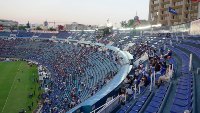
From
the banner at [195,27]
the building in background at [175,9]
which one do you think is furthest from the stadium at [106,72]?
the building in background at [175,9]

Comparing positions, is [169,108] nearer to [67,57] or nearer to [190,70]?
[190,70]

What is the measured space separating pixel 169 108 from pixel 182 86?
2.75m

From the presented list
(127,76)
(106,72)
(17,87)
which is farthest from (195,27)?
(17,87)

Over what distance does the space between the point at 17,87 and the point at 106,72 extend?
17.6 metres

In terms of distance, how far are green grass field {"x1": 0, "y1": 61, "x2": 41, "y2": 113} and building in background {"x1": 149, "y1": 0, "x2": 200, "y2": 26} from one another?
1395 inches

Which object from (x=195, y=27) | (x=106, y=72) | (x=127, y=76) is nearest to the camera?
(x=127, y=76)

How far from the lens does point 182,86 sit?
14.0m

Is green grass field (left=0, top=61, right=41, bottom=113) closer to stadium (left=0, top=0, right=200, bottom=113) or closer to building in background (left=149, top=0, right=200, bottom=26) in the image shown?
stadium (left=0, top=0, right=200, bottom=113)

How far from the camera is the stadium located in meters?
13.5

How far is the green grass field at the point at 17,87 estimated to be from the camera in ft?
116

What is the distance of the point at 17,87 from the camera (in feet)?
146

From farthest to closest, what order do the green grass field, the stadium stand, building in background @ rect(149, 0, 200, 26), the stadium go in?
building in background @ rect(149, 0, 200, 26) < the green grass field < the stadium < the stadium stand

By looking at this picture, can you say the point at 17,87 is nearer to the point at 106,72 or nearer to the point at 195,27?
the point at 106,72

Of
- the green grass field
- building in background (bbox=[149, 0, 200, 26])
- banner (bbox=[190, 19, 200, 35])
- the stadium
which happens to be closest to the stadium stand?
the stadium
